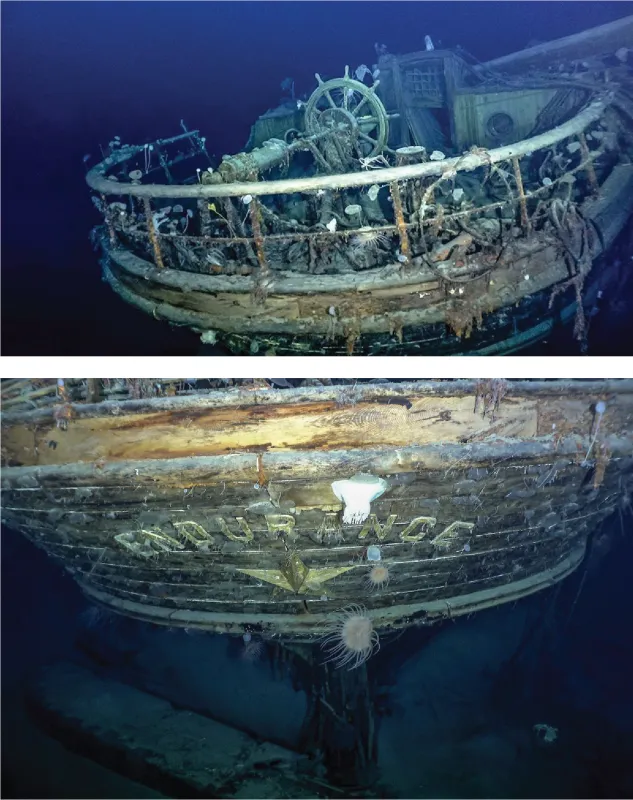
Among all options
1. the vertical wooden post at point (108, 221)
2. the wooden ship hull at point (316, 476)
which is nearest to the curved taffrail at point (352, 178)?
the vertical wooden post at point (108, 221)

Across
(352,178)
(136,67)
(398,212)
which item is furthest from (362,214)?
(136,67)

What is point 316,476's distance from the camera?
2645 mm

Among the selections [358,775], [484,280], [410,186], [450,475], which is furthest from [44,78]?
[358,775]

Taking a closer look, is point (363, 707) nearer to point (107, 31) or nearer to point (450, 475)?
point (450, 475)

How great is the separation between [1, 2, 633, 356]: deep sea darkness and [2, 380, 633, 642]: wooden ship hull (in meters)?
0.42

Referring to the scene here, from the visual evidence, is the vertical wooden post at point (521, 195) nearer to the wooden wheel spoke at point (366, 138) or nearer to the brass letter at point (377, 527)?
the wooden wheel spoke at point (366, 138)

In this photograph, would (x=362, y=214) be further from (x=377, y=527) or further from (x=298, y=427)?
(x=377, y=527)

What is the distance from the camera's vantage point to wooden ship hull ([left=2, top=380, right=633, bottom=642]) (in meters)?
2.68

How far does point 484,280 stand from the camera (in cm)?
313

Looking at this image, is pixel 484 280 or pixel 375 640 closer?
pixel 484 280

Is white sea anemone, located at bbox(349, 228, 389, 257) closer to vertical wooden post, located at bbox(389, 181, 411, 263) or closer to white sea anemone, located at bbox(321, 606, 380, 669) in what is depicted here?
vertical wooden post, located at bbox(389, 181, 411, 263)

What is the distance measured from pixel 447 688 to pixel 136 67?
13.1ft

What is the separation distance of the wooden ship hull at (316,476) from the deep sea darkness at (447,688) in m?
0.84

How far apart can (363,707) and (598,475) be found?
1.96 meters
